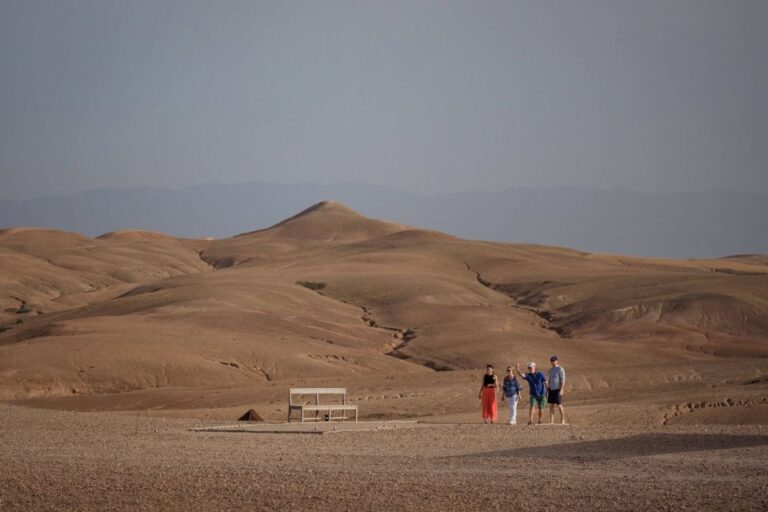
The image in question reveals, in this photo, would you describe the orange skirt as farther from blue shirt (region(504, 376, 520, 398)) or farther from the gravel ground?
the gravel ground

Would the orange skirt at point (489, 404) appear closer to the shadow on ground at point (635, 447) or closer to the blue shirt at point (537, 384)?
the blue shirt at point (537, 384)

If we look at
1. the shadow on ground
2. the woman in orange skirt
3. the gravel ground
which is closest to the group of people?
the woman in orange skirt

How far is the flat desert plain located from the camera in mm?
15125

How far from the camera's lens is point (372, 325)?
2410 inches

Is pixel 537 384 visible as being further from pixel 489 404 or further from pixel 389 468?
pixel 389 468

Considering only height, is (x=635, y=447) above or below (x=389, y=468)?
above

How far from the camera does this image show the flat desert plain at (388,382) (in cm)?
1512

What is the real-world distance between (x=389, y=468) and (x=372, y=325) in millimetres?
43978

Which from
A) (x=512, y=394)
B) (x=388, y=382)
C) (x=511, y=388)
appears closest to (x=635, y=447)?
(x=512, y=394)

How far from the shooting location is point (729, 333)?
203 ft

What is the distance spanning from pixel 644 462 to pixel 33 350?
30.6 meters

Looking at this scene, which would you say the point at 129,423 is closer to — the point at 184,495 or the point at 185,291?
the point at 184,495

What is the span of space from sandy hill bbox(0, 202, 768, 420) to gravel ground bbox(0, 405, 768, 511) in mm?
8797

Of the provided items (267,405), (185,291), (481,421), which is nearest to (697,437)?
(481,421)
